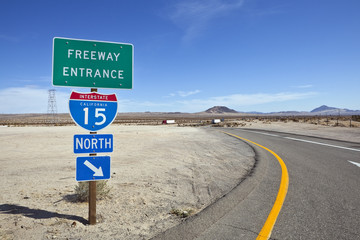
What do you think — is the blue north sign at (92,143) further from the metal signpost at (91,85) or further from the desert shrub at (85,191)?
the desert shrub at (85,191)

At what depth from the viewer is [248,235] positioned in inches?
125

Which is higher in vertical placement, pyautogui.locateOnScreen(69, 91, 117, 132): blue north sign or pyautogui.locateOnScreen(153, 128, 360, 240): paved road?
pyautogui.locateOnScreen(69, 91, 117, 132): blue north sign

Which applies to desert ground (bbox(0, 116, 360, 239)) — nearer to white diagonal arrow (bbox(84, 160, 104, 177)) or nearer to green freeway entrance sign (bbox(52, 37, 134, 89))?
white diagonal arrow (bbox(84, 160, 104, 177))

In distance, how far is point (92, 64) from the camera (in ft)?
11.8

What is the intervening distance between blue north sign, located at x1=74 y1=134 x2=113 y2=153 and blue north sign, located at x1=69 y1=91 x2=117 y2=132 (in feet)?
0.46

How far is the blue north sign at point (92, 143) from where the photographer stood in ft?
11.3

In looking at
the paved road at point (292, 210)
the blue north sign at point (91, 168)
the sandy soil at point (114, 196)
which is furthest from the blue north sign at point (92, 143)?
the paved road at point (292, 210)

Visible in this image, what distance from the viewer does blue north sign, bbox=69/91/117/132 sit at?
342cm

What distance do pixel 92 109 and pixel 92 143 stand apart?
522 mm

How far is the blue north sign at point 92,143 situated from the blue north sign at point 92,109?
139 millimetres

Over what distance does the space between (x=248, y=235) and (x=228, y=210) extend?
32.9 inches

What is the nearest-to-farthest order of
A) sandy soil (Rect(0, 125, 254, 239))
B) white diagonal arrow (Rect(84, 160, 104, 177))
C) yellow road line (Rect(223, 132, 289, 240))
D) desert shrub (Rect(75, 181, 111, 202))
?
yellow road line (Rect(223, 132, 289, 240)) → sandy soil (Rect(0, 125, 254, 239)) → white diagonal arrow (Rect(84, 160, 104, 177)) → desert shrub (Rect(75, 181, 111, 202))

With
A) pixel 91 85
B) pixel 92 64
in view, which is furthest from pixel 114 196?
pixel 92 64

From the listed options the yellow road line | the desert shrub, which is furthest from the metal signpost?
the yellow road line
